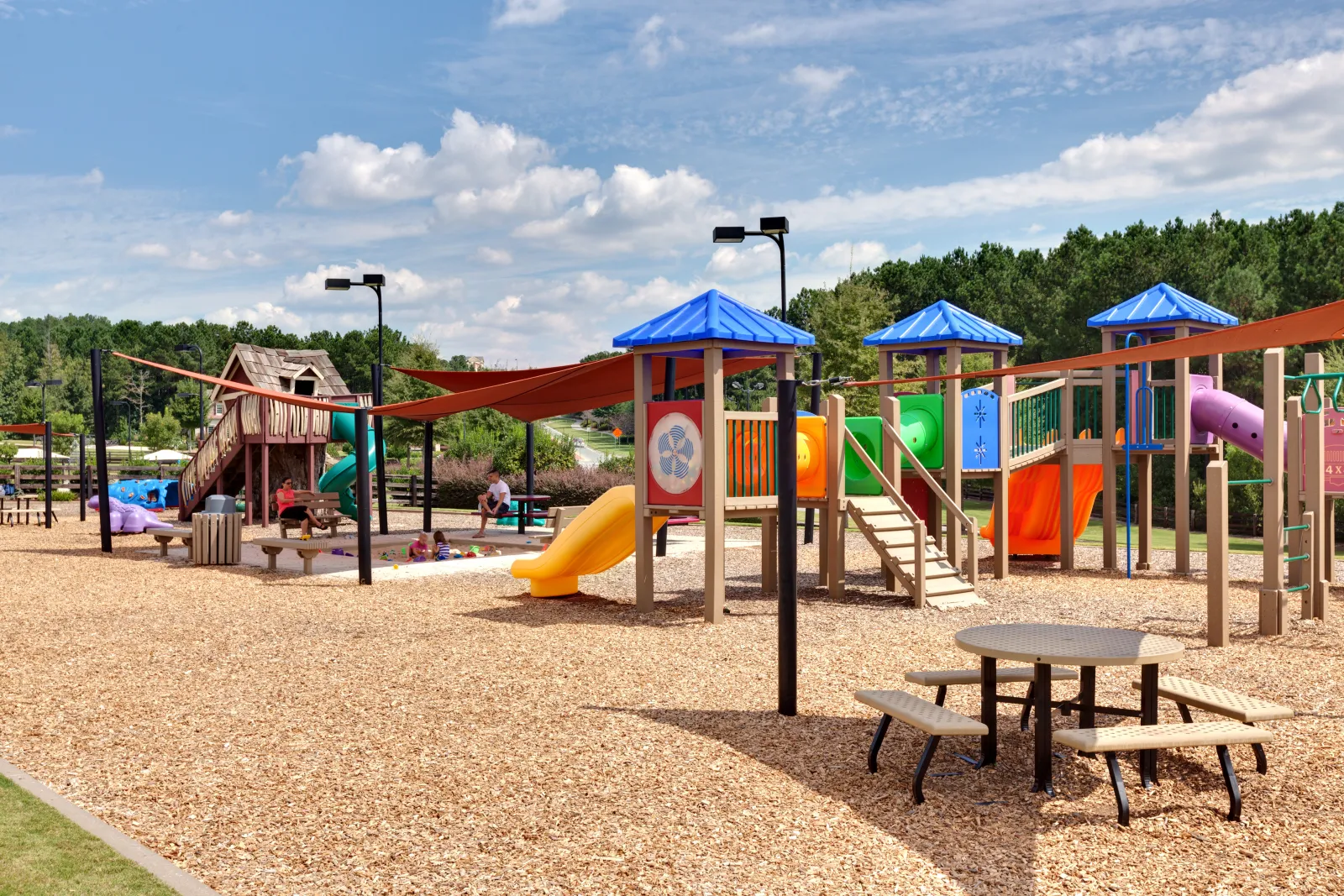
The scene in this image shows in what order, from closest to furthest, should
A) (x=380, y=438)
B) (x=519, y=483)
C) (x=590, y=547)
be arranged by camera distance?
(x=590, y=547) < (x=380, y=438) < (x=519, y=483)

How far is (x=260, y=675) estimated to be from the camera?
27.4 feet

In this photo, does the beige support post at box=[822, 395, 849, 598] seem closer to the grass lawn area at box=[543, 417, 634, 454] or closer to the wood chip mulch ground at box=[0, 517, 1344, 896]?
the wood chip mulch ground at box=[0, 517, 1344, 896]

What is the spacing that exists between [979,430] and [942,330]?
1.41 meters

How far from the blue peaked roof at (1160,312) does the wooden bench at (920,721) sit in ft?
34.4

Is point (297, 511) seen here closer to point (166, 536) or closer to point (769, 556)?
point (166, 536)

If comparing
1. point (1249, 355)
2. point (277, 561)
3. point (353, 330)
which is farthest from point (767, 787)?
point (353, 330)

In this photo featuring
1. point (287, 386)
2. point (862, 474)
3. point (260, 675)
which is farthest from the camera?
point (287, 386)

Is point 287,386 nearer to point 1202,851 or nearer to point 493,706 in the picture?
point 493,706

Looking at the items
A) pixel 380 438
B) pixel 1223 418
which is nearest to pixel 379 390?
pixel 380 438

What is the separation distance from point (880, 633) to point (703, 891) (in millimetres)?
6102

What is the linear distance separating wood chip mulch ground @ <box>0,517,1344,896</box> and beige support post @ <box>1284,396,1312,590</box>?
0.59m

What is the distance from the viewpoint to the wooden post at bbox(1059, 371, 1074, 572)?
1553cm

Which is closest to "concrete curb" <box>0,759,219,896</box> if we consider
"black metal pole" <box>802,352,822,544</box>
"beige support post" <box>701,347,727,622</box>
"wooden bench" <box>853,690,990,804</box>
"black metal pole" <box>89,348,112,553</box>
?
"wooden bench" <box>853,690,990,804</box>

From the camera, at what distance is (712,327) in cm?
1081
